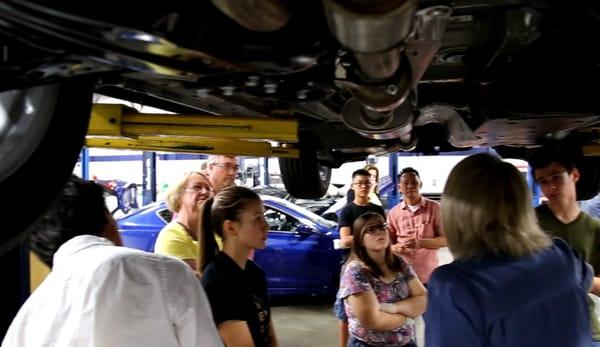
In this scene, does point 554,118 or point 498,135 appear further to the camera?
point 498,135

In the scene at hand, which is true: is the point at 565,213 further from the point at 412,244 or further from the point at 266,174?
the point at 266,174

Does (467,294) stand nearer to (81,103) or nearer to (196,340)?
(196,340)

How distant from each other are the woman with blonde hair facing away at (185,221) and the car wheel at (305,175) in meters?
0.66

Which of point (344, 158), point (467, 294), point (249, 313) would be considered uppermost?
A: point (344, 158)

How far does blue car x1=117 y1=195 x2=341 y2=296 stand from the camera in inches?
198

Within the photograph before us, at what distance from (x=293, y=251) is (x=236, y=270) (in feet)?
11.2

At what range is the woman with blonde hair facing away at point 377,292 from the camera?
236cm

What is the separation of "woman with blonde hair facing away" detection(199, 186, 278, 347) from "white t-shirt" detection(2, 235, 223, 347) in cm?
30

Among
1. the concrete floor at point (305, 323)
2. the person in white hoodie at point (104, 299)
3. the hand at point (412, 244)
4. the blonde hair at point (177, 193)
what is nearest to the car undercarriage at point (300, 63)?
the person in white hoodie at point (104, 299)

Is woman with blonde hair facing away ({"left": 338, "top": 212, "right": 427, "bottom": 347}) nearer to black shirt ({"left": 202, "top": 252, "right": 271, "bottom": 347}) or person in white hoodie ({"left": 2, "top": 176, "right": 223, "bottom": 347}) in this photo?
black shirt ({"left": 202, "top": 252, "right": 271, "bottom": 347})

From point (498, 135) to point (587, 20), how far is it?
1.01 m

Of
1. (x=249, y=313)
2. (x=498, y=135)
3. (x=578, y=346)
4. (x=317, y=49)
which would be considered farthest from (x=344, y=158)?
(x=317, y=49)

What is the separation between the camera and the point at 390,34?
2.40 ft

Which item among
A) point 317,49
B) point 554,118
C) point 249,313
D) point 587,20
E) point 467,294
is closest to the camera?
point 317,49
